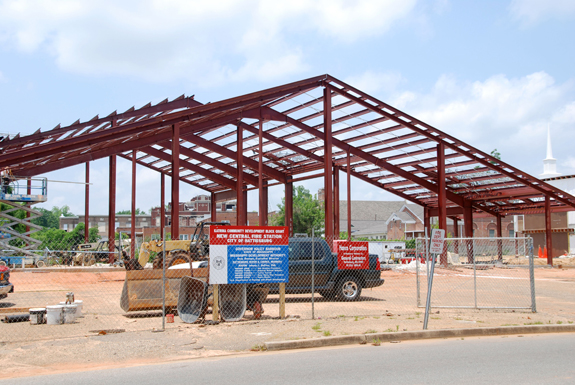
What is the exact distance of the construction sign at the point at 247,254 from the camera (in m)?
11.7

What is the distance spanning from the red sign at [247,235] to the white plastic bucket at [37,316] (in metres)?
4.20

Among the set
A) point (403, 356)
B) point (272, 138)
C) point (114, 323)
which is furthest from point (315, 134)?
point (403, 356)

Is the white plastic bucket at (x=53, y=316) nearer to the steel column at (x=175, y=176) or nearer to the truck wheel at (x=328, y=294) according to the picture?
the truck wheel at (x=328, y=294)

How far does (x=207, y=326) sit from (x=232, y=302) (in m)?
1.06

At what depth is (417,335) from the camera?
10414 mm

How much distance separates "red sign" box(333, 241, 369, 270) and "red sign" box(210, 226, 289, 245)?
3288 mm

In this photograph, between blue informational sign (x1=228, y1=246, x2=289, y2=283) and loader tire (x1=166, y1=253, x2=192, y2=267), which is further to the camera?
loader tire (x1=166, y1=253, x2=192, y2=267)

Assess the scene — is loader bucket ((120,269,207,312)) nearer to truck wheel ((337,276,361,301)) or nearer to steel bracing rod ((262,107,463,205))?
truck wheel ((337,276,361,301))

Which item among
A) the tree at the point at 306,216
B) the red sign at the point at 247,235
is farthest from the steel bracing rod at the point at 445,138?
the tree at the point at 306,216

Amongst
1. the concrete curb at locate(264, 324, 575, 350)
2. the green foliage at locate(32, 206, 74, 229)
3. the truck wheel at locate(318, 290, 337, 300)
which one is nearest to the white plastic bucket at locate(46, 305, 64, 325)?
the concrete curb at locate(264, 324, 575, 350)

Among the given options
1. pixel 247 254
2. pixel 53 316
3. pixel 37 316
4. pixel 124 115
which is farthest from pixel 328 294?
pixel 124 115

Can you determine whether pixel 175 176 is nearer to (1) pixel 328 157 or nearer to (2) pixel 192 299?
(1) pixel 328 157

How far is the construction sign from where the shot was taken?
38.5ft

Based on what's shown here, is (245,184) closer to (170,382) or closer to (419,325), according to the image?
(419,325)
